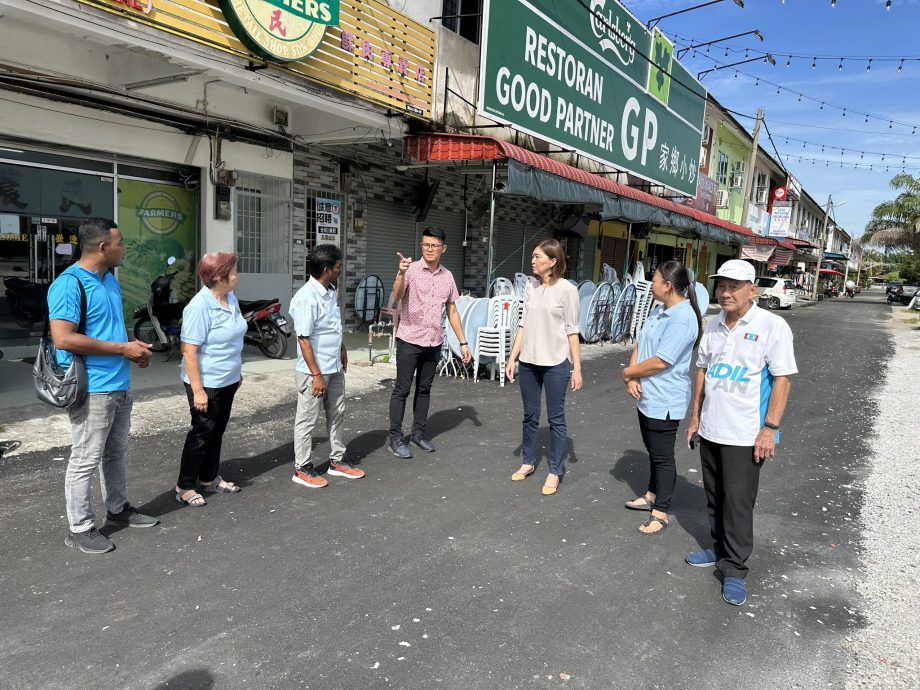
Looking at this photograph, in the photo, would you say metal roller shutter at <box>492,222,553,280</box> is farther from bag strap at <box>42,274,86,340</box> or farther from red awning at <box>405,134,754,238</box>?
bag strap at <box>42,274,86,340</box>

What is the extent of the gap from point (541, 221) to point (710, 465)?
15.4 meters

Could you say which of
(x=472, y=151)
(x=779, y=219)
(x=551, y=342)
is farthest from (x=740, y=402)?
(x=779, y=219)

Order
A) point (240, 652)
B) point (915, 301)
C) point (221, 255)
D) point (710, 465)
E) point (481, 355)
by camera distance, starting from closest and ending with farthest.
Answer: point (240, 652)
point (710, 465)
point (221, 255)
point (481, 355)
point (915, 301)

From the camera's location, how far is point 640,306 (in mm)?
13445

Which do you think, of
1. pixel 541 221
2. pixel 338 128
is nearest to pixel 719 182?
pixel 541 221

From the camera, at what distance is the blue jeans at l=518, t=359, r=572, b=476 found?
173 inches

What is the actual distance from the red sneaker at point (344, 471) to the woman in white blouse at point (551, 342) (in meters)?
1.35

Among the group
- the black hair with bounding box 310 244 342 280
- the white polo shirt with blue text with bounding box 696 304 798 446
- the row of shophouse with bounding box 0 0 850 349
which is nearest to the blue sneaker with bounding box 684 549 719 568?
the white polo shirt with blue text with bounding box 696 304 798 446

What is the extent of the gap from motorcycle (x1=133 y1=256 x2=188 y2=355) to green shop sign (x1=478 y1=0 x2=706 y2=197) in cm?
588

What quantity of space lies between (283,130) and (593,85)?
742 centimetres

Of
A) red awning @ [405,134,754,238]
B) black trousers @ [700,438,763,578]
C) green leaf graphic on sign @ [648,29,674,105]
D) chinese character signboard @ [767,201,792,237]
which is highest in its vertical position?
green leaf graphic on sign @ [648,29,674,105]

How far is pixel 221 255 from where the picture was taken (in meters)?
3.75

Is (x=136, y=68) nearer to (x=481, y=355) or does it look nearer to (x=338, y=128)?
(x=338, y=128)

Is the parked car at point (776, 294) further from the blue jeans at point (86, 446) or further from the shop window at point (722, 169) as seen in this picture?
the blue jeans at point (86, 446)
